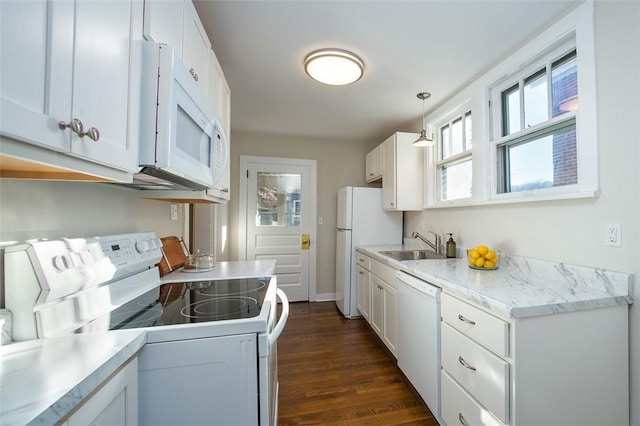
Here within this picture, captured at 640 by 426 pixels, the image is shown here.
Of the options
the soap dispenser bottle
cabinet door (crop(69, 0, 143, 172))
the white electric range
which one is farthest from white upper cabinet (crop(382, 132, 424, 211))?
cabinet door (crop(69, 0, 143, 172))

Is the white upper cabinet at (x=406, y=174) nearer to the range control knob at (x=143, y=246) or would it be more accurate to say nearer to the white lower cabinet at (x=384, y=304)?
the white lower cabinet at (x=384, y=304)

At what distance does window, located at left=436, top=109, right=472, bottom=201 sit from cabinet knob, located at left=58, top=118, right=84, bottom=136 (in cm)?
247

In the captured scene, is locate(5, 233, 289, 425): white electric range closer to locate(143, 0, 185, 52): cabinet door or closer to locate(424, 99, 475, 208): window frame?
locate(143, 0, 185, 52): cabinet door

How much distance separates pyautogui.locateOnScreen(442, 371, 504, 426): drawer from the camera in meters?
1.15

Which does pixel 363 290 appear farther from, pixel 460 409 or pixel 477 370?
pixel 477 370

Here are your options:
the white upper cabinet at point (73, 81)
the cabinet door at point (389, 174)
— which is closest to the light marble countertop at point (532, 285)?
the cabinet door at point (389, 174)

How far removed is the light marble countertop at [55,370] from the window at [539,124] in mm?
2188

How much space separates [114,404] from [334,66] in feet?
6.96

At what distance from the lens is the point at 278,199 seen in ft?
12.2

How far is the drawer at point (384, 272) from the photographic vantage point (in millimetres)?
2143

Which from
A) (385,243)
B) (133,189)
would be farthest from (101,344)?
(385,243)

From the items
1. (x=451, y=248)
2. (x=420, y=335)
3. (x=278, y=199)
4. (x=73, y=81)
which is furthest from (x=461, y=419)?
(x=278, y=199)

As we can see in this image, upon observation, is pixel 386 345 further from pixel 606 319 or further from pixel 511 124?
pixel 511 124

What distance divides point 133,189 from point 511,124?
8.36ft
